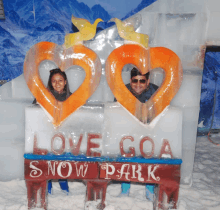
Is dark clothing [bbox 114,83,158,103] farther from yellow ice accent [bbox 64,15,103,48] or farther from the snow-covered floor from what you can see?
the snow-covered floor

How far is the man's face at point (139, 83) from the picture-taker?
1.61 meters

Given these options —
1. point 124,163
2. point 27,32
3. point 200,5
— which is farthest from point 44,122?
point 27,32

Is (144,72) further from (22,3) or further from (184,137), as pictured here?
(22,3)

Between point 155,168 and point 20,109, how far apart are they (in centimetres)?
134

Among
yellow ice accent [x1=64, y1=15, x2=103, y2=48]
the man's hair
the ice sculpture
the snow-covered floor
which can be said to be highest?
yellow ice accent [x1=64, y1=15, x2=103, y2=48]

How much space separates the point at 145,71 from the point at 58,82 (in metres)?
0.70

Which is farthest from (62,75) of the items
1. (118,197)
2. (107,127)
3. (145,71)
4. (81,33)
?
(118,197)

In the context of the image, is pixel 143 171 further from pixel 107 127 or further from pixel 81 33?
pixel 81 33

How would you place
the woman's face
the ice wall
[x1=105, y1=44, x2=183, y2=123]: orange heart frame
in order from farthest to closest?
the ice wall, the woman's face, [x1=105, y1=44, x2=183, y2=123]: orange heart frame

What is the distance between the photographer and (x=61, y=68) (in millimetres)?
1598

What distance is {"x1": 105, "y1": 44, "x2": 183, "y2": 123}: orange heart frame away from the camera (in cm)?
152

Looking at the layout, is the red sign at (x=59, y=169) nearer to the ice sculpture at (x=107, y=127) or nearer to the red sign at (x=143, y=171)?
the ice sculpture at (x=107, y=127)

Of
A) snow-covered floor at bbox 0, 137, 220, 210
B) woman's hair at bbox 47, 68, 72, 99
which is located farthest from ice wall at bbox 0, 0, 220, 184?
snow-covered floor at bbox 0, 137, 220, 210

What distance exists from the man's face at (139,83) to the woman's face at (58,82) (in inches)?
22.0
